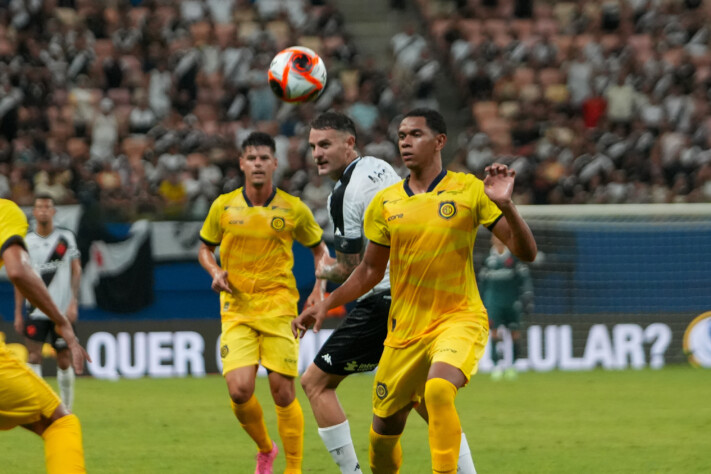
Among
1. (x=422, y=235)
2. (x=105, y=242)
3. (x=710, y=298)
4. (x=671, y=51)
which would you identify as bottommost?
(x=710, y=298)

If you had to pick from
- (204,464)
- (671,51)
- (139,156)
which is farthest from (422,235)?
(671,51)

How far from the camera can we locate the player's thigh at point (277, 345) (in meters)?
8.89

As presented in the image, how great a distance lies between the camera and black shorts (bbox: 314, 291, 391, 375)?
786cm

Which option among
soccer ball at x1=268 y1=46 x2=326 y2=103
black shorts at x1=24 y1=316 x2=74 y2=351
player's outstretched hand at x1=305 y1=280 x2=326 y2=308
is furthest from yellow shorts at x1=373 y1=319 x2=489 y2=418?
black shorts at x1=24 y1=316 x2=74 y2=351

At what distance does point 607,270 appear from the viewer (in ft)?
60.7

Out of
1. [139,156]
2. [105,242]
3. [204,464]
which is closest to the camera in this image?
[204,464]

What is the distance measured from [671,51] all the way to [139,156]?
431 inches

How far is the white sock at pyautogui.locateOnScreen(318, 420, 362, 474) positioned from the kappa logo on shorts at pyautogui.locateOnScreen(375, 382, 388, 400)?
86 centimetres

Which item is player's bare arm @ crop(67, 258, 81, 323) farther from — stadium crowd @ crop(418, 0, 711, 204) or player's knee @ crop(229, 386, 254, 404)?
stadium crowd @ crop(418, 0, 711, 204)

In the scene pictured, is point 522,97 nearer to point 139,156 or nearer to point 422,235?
point 139,156

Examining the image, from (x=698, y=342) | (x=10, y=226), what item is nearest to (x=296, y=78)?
(x=10, y=226)

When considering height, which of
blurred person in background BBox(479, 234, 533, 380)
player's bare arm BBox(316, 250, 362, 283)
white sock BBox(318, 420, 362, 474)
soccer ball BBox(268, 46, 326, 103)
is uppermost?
soccer ball BBox(268, 46, 326, 103)

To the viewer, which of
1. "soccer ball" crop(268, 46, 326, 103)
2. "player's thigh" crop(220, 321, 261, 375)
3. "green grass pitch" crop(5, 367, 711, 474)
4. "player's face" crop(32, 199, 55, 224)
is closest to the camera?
"player's thigh" crop(220, 321, 261, 375)

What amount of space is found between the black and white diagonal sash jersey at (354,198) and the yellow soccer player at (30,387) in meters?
2.13
